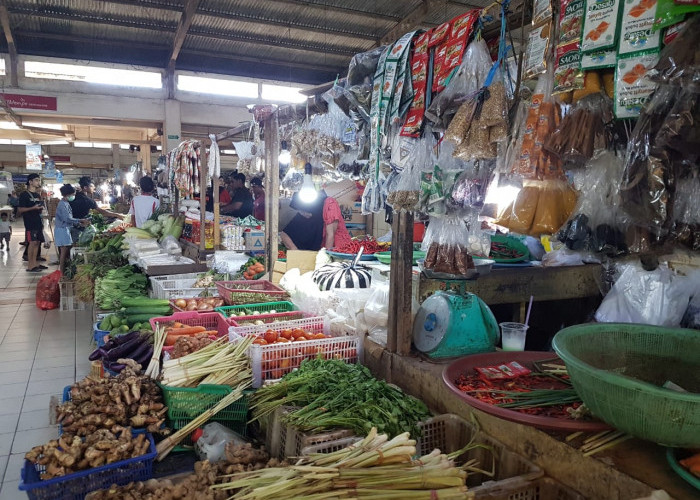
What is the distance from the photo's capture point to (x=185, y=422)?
2.77m

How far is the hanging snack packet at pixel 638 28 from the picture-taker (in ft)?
4.71

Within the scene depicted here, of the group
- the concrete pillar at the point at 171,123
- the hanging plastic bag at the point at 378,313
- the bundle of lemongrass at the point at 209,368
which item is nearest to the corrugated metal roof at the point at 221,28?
the concrete pillar at the point at 171,123

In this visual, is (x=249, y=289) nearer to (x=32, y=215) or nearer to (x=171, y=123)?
(x=171, y=123)

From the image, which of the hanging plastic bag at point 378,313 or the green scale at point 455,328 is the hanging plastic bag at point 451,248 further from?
the hanging plastic bag at point 378,313

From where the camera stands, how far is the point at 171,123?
1136cm

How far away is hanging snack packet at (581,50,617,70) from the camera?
1548 millimetres

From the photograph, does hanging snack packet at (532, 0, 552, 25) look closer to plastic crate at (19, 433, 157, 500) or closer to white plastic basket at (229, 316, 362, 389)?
white plastic basket at (229, 316, 362, 389)

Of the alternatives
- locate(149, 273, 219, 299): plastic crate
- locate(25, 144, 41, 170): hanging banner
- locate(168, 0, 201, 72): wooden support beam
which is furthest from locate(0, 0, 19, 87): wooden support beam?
locate(25, 144, 41, 170): hanging banner

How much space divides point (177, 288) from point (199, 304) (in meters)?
0.93

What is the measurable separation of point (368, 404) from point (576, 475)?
922 mm

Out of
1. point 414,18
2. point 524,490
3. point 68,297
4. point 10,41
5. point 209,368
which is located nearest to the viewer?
point 524,490

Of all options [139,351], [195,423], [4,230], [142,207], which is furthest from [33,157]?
[195,423]

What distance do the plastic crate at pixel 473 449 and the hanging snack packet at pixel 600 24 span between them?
→ 5.11ft

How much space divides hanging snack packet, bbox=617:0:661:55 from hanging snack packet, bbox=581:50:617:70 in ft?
0.09
